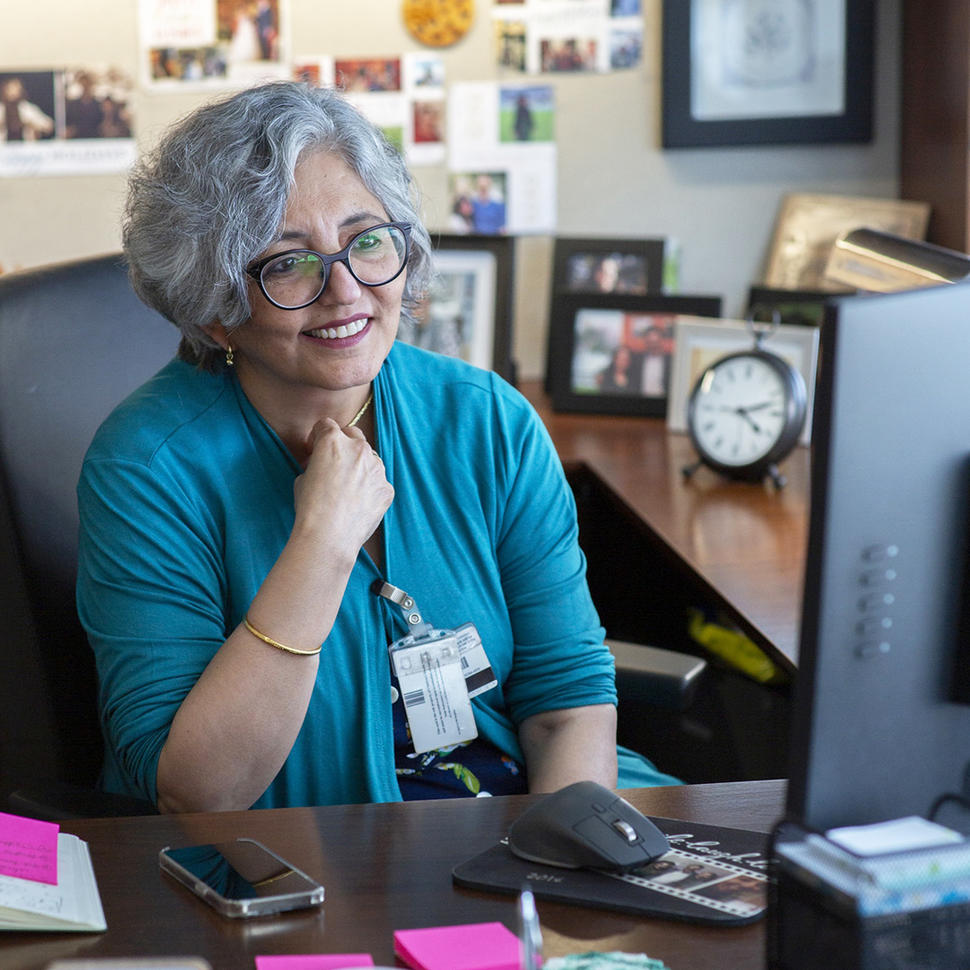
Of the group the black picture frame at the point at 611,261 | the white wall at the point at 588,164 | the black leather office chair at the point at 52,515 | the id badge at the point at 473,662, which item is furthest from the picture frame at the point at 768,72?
the id badge at the point at 473,662

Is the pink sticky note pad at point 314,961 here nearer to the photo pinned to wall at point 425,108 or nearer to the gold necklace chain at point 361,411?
the gold necklace chain at point 361,411

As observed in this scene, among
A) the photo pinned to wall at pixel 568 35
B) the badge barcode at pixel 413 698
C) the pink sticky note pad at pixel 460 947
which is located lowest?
the badge barcode at pixel 413 698

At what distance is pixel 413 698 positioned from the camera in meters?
1.30

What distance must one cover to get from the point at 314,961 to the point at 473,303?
6.49ft

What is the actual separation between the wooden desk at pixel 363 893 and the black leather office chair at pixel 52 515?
0.34 meters

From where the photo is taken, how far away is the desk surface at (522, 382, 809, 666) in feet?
5.00

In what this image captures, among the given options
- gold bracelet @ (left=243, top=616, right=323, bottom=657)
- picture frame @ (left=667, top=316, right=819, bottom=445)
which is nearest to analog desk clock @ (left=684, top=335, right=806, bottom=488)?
picture frame @ (left=667, top=316, right=819, bottom=445)

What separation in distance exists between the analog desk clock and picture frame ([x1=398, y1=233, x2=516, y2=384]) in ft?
1.79

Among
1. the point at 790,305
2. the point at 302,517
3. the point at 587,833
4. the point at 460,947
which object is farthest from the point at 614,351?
the point at 460,947

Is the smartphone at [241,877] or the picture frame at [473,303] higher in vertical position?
the picture frame at [473,303]

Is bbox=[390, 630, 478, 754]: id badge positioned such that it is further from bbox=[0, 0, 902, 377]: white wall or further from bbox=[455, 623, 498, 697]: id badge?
bbox=[0, 0, 902, 377]: white wall

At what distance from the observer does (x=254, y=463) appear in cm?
132

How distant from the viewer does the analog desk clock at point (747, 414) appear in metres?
2.09

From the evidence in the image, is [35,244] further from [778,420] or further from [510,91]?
[778,420]
